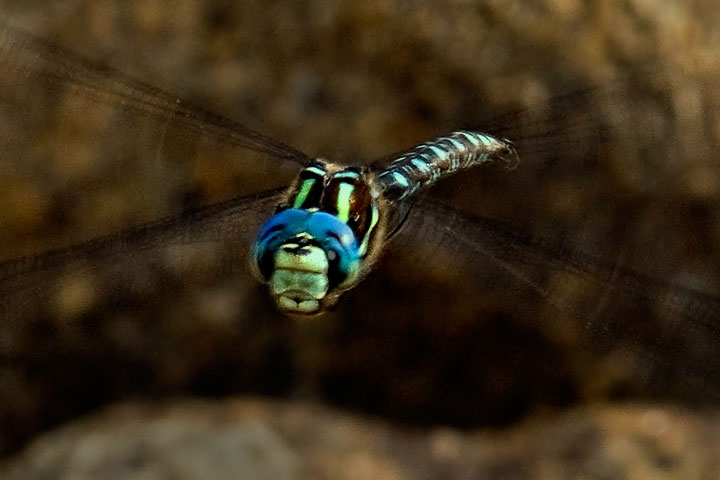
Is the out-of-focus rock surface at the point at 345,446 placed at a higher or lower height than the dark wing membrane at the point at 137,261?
lower

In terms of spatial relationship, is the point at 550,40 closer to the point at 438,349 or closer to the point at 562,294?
the point at 562,294

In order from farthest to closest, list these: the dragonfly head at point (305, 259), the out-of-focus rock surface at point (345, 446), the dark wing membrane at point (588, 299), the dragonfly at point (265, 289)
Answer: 1. the out-of-focus rock surface at point (345, 446)
2. the dragonfly at point (265, 289)
3. the dark wing membrane at point (588, 299)
4. the dragonfly head at point (305, 259)

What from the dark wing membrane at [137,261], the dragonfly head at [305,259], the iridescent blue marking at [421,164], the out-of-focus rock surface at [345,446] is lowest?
the out-of-focus rock surface at [345,446]

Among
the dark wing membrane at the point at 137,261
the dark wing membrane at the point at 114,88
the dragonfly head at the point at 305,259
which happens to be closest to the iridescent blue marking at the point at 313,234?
the dragonfly head at the point at 305,259

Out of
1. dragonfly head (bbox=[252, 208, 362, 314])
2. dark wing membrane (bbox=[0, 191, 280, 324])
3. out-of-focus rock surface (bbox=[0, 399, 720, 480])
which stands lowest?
out-of-focus rock surface (bbox=[0, 399, 720, 480])

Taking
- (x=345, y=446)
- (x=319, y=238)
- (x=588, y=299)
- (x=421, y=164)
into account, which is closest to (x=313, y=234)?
(x=319, y=238)

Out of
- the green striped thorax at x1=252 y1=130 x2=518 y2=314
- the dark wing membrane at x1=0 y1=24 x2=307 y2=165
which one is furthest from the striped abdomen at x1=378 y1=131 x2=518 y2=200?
the dark wing membrane at x1=0 y1=24 x2=307 y2=165

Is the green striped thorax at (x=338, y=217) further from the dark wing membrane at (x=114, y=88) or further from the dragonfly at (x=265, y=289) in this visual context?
the dark wing membrane at (x=114, y=88)

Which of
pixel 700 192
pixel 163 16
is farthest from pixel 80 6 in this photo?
pixel 700 192

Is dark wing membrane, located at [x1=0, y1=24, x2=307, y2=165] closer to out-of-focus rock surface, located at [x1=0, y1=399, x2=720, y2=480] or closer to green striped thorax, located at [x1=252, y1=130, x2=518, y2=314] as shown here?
green striped thorax, located at [x1=252, y1=130, x2=518, y2=314]
